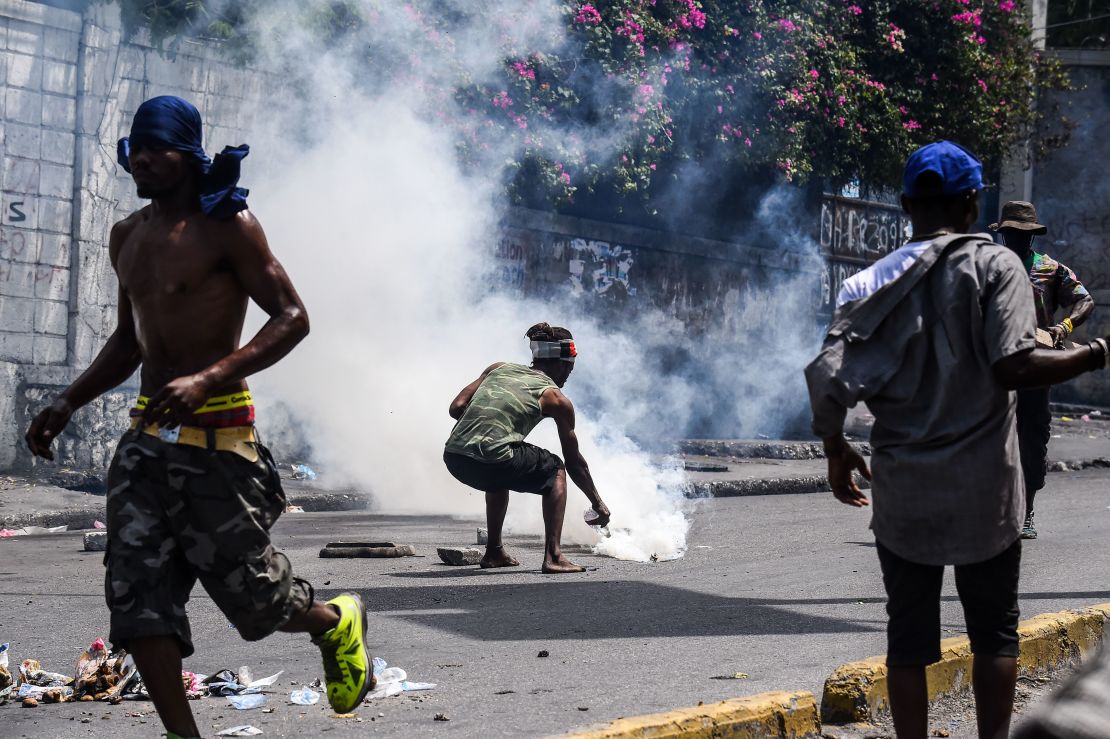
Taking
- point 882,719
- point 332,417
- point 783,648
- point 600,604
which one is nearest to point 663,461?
point 332,417

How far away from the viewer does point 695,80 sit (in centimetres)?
1580

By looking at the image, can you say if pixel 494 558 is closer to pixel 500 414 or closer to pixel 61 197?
pixel 500 414

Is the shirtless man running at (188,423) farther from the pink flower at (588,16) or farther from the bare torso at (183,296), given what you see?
the pink flower at (588,16)

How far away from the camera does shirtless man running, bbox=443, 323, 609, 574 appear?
23.4 ft

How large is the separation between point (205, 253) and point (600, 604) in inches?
125

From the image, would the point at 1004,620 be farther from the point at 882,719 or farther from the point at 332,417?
the point at 332,417

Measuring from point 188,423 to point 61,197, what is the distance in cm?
895

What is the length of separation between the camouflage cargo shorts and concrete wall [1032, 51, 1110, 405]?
20647mm

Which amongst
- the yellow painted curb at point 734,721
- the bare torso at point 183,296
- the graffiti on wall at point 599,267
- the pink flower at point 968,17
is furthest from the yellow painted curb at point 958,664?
the pink flower at point 968,17

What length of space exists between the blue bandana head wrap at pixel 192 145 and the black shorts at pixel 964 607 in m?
1.88

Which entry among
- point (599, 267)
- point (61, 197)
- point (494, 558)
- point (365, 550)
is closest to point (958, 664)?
point (494, 558)

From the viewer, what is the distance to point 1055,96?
22.1 meters

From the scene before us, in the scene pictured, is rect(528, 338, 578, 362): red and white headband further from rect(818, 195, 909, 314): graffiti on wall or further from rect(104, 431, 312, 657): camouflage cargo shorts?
rect(818, 195, 909, 314): graffiti on wall

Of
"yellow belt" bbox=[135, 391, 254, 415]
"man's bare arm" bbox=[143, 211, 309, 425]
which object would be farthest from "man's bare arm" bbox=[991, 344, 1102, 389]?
"yellow belt" bbox=[135, 391, 254, 415]
